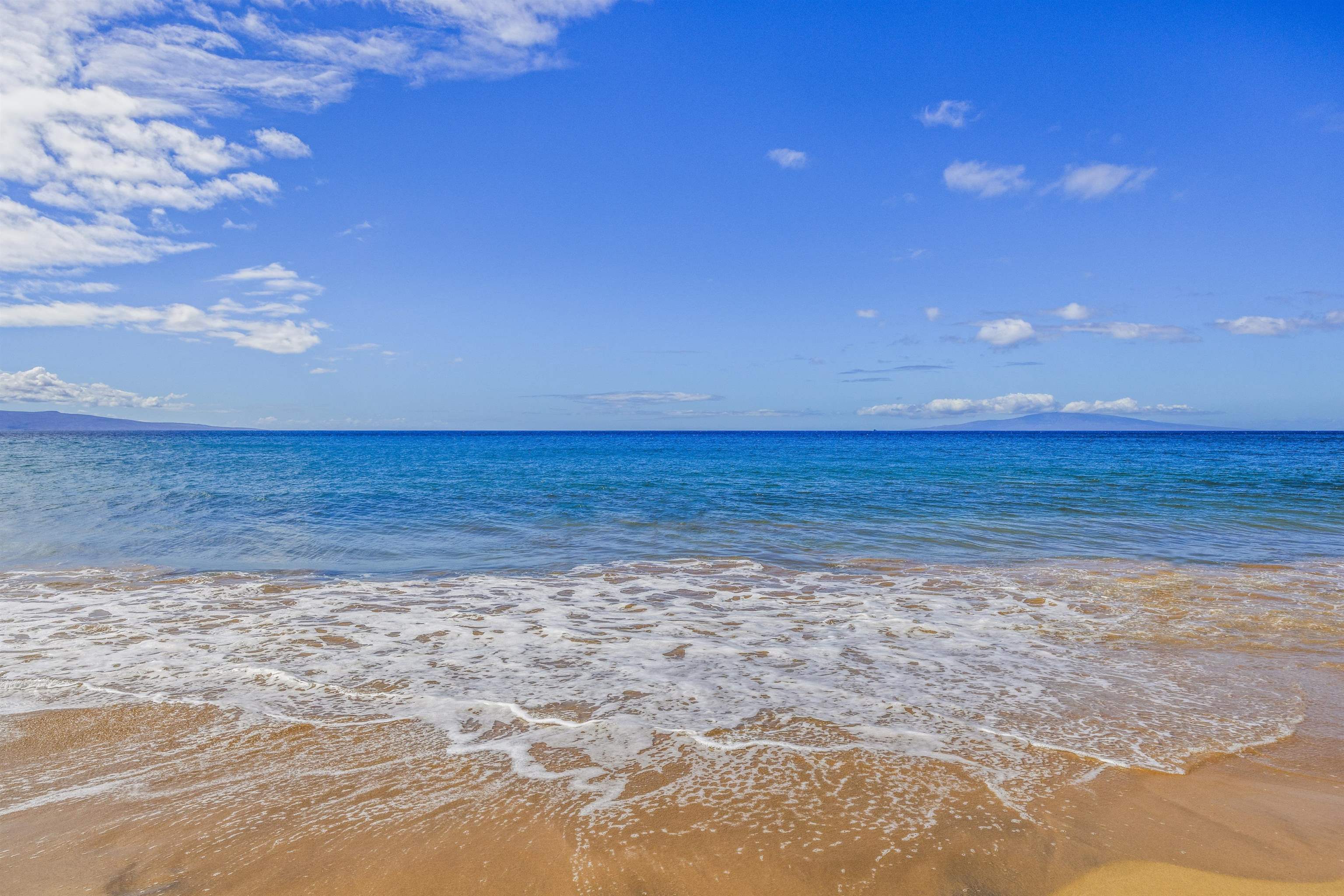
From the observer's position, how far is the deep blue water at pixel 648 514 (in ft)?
39.7

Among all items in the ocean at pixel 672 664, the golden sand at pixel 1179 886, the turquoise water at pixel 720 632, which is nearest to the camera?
the golden sand at pixel 1179 886

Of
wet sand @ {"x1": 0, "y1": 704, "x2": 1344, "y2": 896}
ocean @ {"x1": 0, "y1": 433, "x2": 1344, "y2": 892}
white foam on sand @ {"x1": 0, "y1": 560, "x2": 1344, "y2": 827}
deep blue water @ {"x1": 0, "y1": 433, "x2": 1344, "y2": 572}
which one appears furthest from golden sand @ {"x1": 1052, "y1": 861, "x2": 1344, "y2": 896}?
deep blue water @ {"x1": 0, "y1": 433, "x2": 1344, "y2": 572}

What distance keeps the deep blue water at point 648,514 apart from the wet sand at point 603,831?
7.12 meters

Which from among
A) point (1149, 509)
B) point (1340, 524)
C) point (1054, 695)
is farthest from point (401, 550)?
point (1340, 524)

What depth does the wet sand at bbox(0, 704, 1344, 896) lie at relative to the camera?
3.02 meters

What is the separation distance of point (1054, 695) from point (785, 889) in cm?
334

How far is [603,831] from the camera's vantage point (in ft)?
11.1

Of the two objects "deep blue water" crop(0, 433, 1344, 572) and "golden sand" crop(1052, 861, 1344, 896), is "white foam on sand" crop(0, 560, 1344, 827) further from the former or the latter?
"deep blue water" crop(0, 433, 1344, 572)

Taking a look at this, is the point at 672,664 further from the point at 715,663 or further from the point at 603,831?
the point at 603,831

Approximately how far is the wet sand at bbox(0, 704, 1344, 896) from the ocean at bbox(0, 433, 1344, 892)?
0.04 metres

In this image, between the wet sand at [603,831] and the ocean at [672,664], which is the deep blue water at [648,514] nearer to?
the ocean at [672,664]

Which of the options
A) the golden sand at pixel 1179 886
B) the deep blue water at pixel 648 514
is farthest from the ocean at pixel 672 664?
the golden sand at pixel 1179 886

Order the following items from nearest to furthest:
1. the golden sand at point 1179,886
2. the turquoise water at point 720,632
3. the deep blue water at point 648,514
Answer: the golden sand at point 1179,886, the turquoise water at point 720,632, the deep blue water at point 648,514

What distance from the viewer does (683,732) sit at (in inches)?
179
